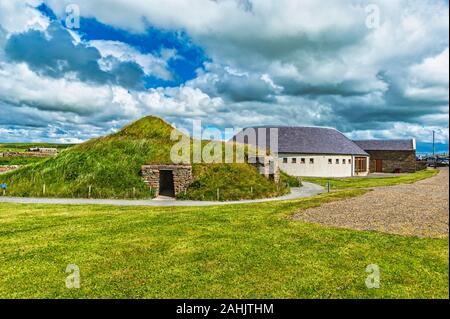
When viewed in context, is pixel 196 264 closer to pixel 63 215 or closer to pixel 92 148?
pixel 63 215

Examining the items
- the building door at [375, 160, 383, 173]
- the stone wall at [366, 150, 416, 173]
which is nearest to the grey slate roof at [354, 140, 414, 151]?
the stone wall at [366, 150, 416, 173]

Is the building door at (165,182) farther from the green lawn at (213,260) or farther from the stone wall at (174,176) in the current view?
the green lawn at (213,260)

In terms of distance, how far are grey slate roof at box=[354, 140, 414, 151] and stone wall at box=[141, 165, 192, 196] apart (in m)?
47.4

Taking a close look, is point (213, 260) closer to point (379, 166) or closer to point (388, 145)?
point (379, 166)

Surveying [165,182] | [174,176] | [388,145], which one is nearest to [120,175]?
[174,176]

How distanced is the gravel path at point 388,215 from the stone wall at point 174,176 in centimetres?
1098

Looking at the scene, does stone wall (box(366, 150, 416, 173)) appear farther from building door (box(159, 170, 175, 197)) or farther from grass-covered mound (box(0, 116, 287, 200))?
building door (box(159, 170, 175, 197))

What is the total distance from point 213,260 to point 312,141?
147 ft

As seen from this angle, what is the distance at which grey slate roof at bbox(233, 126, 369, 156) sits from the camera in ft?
158

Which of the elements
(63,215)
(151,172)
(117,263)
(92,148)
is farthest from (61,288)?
(92,148)

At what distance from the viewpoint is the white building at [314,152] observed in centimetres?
4750

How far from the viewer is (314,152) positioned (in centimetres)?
4738

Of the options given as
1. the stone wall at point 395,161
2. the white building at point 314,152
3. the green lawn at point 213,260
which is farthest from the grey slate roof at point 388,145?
the green lawn at point 213,260
